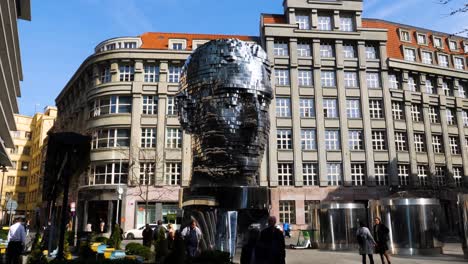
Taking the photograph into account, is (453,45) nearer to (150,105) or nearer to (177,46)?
(177,46)

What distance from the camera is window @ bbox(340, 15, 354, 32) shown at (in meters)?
47.6

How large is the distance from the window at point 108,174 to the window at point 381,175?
2606cm

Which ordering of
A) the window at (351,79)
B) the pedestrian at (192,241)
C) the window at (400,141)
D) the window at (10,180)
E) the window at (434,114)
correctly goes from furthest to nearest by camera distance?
the window at (10,180) → the window at (434,114) → the window at (351,79) → the window at (400,141) → the pedestrian at (192,241)

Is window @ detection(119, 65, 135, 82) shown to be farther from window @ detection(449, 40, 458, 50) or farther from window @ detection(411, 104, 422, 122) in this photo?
window @ detection(449, 40, 458, 50)

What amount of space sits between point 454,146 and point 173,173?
108 feet

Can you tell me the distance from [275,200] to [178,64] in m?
→ 17.9

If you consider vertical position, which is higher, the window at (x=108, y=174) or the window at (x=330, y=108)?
the window at (x=330, y=108)

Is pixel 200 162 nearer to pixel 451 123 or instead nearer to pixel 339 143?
pixel 339 143

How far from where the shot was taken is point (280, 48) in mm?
45656

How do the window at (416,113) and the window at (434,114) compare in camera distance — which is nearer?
the window at (416,113)

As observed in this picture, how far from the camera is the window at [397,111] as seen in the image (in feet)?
152

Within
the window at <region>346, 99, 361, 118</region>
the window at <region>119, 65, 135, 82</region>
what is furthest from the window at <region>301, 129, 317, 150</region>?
the window at <region>119, 65, 135, 82</region>

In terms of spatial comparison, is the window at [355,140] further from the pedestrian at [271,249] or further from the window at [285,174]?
the pedestrian at [271,249]

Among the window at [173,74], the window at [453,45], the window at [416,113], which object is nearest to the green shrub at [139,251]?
the window at [173,74]
